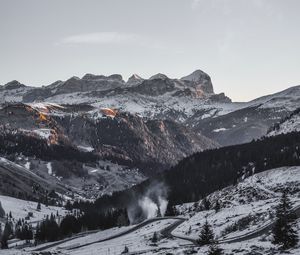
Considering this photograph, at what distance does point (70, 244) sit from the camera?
164250 mm

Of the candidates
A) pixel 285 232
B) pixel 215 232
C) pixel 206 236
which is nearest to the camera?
pixel 285 232

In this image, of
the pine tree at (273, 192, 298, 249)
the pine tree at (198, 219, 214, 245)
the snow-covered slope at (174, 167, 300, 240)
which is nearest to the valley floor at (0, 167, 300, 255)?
the snow-covered slope at (174, 167, 300, 240)

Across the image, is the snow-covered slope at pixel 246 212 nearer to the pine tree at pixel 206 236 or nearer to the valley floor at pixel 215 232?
the valley floor at pixel 215 232

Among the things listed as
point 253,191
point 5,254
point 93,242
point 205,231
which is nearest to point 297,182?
point 253,191

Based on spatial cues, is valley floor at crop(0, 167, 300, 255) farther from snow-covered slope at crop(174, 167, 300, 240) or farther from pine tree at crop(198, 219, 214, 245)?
pine tree at crop(198, 219, 214, 245)

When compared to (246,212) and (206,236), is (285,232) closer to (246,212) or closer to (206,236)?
(206,236)

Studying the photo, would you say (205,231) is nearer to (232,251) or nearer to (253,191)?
(232,251)

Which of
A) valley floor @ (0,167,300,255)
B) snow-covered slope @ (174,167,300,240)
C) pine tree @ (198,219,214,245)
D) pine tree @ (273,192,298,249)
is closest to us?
pine tree @ (273,192,298,249)

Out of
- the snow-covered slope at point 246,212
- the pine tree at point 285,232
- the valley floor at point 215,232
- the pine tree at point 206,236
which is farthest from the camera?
the snow-covered slope at point 246,212

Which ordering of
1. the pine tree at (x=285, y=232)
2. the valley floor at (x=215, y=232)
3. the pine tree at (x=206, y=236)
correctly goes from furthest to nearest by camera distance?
the valley floor at (x=215, y=232)
the pine tree at (x=206, y=236)
the pine tree at (x=285, y=232)

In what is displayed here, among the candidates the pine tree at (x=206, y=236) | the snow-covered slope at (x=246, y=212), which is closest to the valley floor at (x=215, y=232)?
the snow-covered slope at (x=246, y=212)

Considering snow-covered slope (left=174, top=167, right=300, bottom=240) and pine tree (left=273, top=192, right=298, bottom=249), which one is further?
snow-covered slope (left=174, top=167, right=300, bottom=240)

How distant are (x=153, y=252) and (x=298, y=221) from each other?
30510 millimetres

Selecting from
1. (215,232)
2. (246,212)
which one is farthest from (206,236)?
(246,212)
